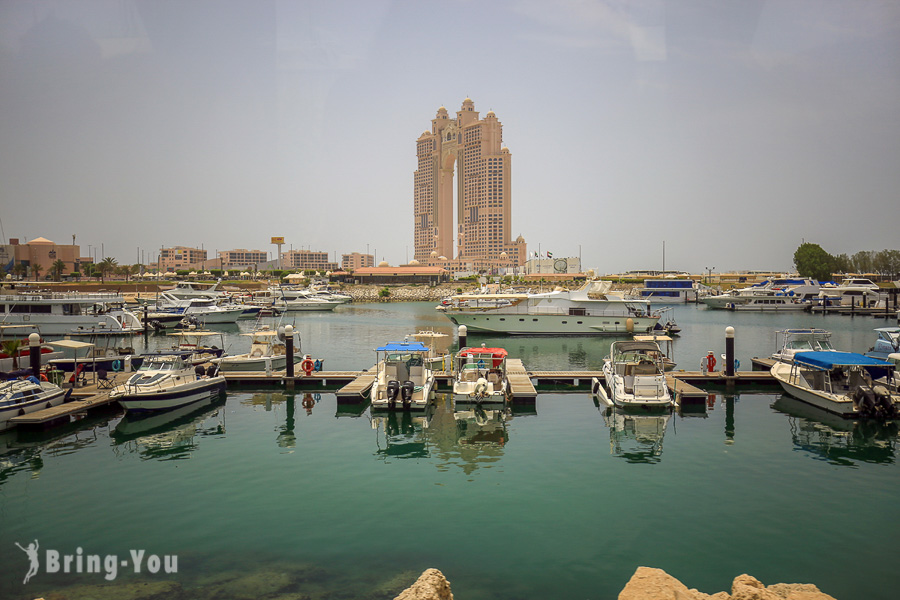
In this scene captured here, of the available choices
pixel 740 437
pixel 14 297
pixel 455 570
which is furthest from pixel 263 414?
pixel 14 297

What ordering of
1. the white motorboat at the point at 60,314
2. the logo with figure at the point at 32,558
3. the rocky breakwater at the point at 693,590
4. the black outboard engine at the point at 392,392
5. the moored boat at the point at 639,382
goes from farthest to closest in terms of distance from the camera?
the white motorboat at the point at 60,314 < the black outboard engine at the point at 392,392 < the moored boat at the point at 639,382 < the logo with figure at the point at 32,558 < the rocky breakwater at the point at 693,590

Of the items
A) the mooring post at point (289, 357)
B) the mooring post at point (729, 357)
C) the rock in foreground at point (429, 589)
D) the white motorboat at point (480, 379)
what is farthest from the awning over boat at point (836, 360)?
the mooring post at point (289, 357)

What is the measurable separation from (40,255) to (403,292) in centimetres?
8896

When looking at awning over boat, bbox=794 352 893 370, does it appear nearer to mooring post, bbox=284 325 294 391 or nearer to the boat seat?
mooring post, bbox=284 325 294 391

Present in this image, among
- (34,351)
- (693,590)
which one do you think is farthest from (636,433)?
(34,351)

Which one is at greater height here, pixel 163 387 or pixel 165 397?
pixel 163 387

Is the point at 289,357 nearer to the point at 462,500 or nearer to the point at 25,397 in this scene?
the point at 25,397

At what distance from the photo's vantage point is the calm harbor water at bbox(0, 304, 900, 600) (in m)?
10.5

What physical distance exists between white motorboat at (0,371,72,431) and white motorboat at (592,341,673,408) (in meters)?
23.7

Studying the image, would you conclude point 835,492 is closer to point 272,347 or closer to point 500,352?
point 500,352

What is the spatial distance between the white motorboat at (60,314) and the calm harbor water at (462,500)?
3737 cm

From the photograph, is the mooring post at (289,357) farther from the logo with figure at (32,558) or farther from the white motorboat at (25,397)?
the logo with figure at (32,558)

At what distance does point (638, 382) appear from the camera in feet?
75.8

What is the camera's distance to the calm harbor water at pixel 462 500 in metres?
10.5
